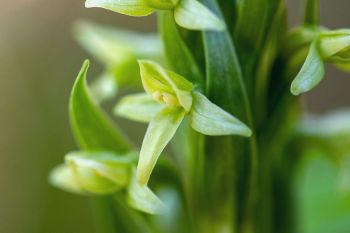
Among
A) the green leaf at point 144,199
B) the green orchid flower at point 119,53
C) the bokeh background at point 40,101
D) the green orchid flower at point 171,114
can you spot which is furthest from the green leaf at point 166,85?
the bokeh background at point 40,101

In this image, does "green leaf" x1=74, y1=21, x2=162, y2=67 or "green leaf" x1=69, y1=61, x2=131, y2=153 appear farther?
"green leaf" x1=74, y1=21, x2=162, y2=67

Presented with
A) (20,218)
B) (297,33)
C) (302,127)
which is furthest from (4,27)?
(297,33)

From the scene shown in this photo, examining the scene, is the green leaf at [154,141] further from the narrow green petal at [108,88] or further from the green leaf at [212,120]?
the narrow green petal at [108,88]

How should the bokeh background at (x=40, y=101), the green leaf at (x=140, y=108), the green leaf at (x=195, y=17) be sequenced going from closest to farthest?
the green leaf at (x=195, y=17) → the green leaf at (x=140, y=108) → the bokeh background at (x=40, y=101)

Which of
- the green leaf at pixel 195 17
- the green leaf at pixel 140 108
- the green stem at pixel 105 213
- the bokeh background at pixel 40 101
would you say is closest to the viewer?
the green leaf at pixel 195 17

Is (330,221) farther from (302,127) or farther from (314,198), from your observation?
(302,127)

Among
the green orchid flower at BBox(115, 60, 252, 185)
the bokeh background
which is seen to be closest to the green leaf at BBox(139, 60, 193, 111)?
the green orchid flower at BBox(115, 60, 252, 185)

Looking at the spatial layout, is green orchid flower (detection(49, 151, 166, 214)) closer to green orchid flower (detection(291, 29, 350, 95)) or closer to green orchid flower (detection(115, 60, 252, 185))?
green orchid flower (detection(115, 60, 252, 185))

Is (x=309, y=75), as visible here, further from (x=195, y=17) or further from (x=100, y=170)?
(x=100, y=170)
